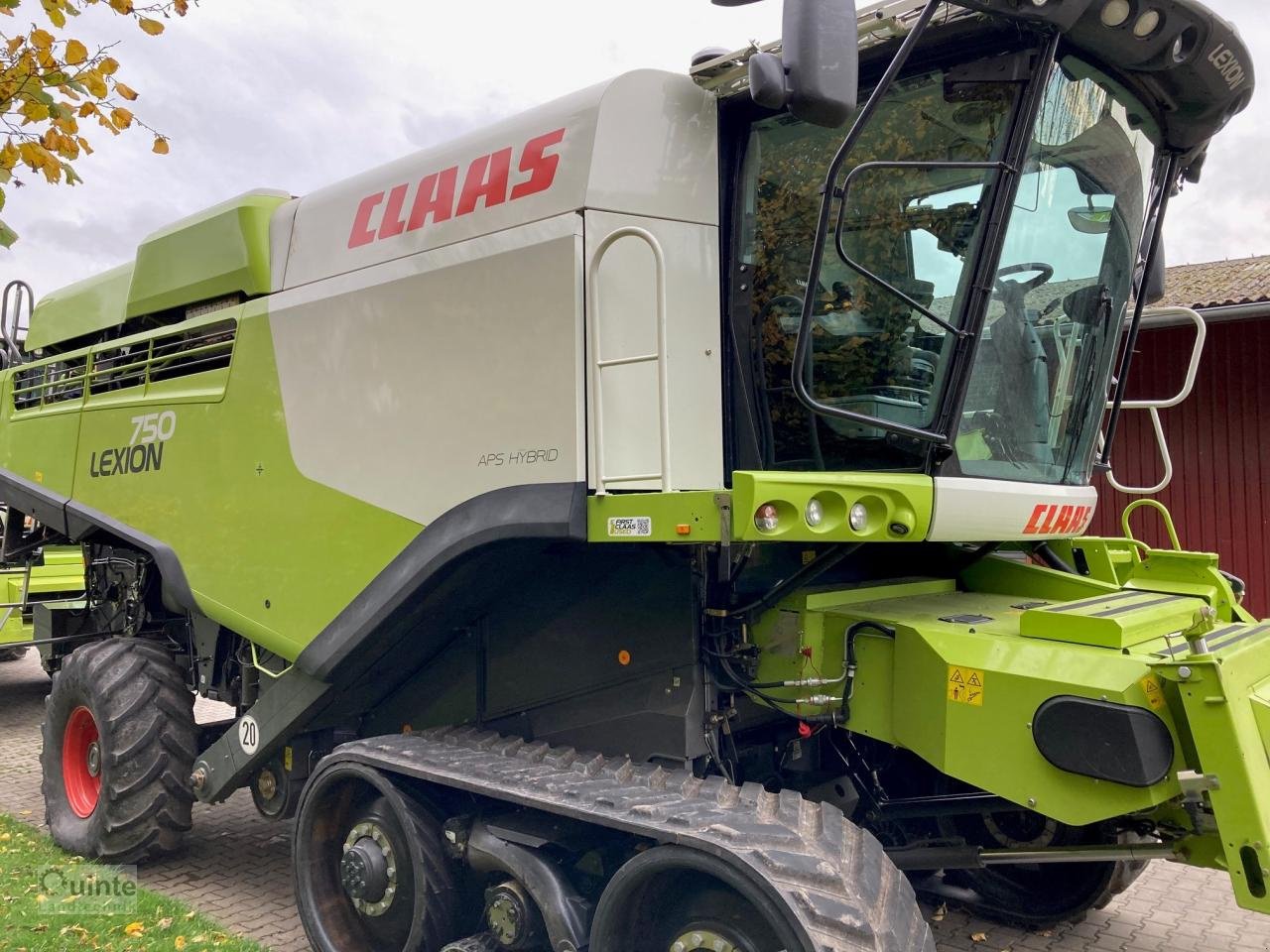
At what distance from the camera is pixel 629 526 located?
3.04 metres

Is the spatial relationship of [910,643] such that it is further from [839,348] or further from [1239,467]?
[1239,467]

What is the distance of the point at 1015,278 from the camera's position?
3303mm

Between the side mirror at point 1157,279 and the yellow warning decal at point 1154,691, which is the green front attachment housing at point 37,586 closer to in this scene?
the side mirror at point 1157,279

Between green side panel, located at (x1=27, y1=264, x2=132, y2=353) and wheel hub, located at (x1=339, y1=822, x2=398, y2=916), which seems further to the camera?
green side panel, located at (x1=27, y1=264, x2=132, y2=353)

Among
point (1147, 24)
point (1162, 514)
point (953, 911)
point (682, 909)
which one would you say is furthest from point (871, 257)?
point (953, 911)

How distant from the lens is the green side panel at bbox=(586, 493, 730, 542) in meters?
2.86

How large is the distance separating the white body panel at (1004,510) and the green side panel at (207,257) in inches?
120

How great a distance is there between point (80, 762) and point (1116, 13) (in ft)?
18.0

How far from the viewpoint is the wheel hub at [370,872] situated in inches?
145

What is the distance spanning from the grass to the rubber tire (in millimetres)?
147

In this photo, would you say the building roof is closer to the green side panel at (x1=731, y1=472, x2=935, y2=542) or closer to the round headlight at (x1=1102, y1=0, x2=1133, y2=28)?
the round headlight at (x1=1102, y1=0, x2=1133, y2=28)

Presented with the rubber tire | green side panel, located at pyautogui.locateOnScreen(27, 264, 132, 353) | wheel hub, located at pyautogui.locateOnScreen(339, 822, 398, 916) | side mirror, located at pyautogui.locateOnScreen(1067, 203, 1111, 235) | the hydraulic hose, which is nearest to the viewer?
side mirror, located at pyautogui.locateOnScreen(1067, 203, 1111, 235)

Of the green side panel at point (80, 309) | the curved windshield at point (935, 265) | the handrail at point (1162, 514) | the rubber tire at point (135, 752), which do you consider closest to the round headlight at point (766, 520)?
the curved windshield at point (935, 265)

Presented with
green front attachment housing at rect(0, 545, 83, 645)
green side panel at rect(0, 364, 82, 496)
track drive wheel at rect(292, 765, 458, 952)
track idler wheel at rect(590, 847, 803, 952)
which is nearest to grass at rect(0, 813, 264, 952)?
track drive wheel at rect(292, 765, 458, 952)
